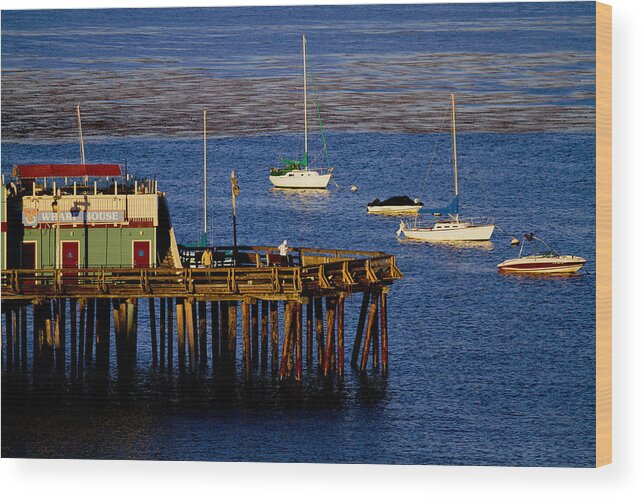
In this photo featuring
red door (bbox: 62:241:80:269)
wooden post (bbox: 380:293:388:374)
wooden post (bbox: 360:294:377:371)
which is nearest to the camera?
wooden post (bbox: 380:293:388:374)

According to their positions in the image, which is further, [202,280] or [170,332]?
[170,332]

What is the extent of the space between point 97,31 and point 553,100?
9.47 meters

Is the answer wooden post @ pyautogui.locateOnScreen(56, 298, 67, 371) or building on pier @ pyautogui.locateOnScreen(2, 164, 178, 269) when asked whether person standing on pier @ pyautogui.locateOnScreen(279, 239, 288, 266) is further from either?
wooden post @ pyautogui.locateOnScreen(56, 298, 67, 371)

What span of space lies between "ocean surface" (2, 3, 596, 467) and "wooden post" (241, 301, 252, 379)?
0.50m

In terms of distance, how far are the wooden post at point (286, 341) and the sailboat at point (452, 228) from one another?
2.83 metres

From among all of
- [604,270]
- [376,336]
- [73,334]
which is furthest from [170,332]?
[604,270]

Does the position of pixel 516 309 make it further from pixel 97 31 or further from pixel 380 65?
pixel 97 31

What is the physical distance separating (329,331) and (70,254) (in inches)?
224

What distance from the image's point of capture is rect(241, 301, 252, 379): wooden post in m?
51.6

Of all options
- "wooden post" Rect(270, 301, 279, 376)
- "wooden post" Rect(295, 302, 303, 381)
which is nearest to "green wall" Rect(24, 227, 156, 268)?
"wooden post" Rect(270, 301, 279, 376)

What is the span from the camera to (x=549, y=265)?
49.9 metres

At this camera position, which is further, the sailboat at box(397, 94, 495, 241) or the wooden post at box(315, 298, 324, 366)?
the wooden post at box(315, 298, 324, 366)

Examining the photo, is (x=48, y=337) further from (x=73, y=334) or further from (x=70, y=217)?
(x=70, y=217)

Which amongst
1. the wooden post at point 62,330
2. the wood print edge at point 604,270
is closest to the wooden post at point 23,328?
the wooden post at point 62,330
